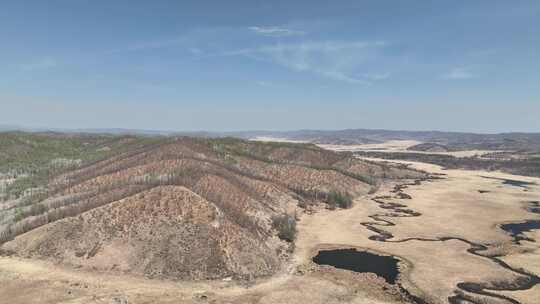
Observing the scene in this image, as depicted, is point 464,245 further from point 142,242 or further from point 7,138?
point 7,138

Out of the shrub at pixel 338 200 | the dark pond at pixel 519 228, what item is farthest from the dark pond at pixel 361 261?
the shrub at pixel 338 200

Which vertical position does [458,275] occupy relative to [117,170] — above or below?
below

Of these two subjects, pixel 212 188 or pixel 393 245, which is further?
pixel 212 188

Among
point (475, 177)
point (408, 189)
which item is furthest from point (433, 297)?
point (475, 177)

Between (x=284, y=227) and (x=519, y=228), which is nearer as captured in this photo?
(x=284, y=227)

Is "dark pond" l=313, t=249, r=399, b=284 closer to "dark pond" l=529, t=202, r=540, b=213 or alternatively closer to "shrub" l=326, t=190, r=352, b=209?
"shrub" l=326, t=190, r=352, b=209

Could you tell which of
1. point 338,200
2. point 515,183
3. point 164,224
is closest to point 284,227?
point 164,224

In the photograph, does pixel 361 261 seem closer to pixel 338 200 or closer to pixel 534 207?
pixel 338 200
